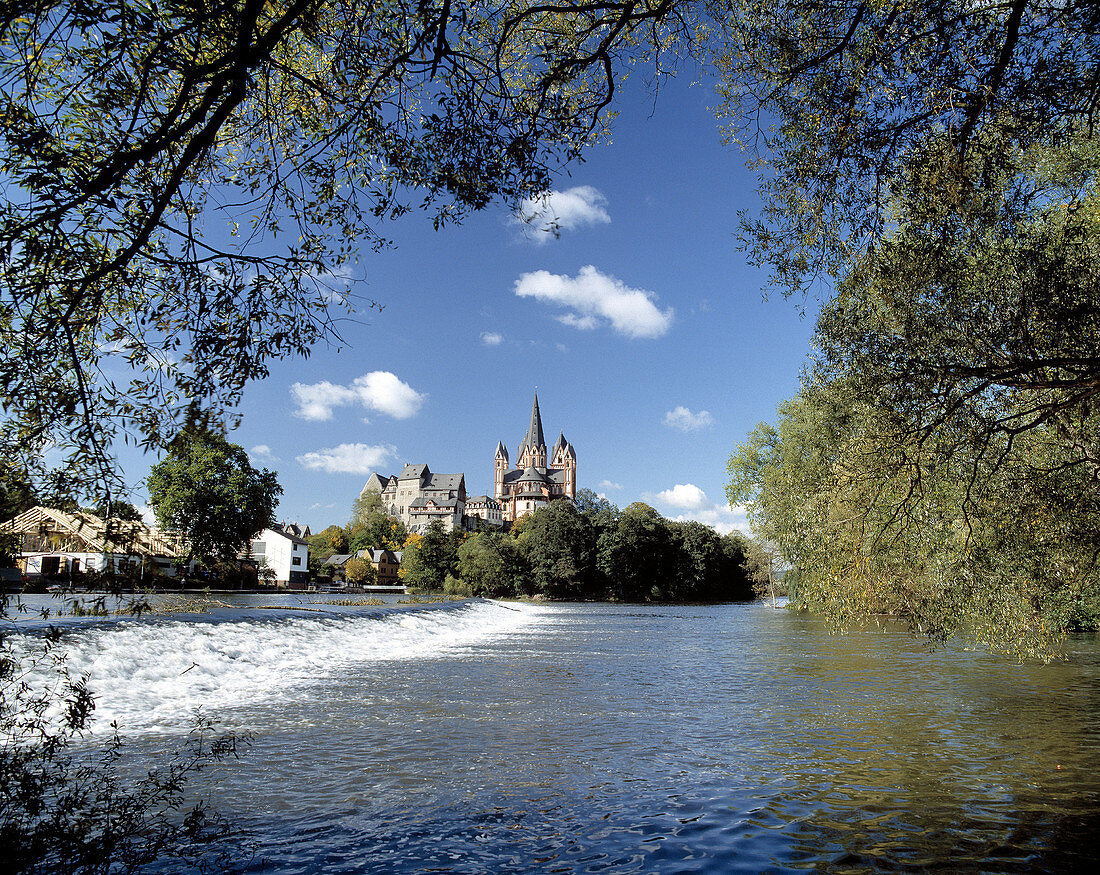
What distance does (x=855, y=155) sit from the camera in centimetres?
809

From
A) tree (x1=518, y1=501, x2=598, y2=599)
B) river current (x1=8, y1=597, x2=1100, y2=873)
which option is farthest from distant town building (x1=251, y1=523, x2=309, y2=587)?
river current (x1=8, y1=597, x2=1100, y2=873)

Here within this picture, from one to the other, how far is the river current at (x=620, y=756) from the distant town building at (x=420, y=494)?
163 m

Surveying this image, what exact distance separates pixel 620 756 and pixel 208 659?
34.0 ft

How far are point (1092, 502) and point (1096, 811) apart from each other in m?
5.58

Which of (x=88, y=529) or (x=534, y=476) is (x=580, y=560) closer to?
(x=88, y=529)

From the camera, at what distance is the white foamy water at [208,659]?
11070 mm

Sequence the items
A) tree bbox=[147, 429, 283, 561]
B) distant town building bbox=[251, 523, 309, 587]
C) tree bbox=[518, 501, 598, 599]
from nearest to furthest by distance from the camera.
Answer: tree bbox=[147, 429, 283, 561] → tree bbox=[518, 501, 598, 599] → distant town building bbox=[251, 523, 309, 587]

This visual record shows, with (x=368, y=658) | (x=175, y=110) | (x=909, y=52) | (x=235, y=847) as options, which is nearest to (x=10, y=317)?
→ (x=175, y=110)

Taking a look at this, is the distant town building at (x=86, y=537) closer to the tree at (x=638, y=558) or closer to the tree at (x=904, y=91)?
the tree at (x=904, y=91)

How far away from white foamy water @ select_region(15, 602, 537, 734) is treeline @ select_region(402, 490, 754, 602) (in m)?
56.6

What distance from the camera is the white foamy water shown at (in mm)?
11070

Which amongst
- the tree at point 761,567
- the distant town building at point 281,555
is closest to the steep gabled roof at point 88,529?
the tree at point 761,567

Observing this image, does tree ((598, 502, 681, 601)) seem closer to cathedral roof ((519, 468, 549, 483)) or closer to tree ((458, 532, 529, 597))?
tree ((458, 532, 529, 597))

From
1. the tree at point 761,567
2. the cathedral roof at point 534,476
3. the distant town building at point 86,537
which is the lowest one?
the tree at point 761,567
